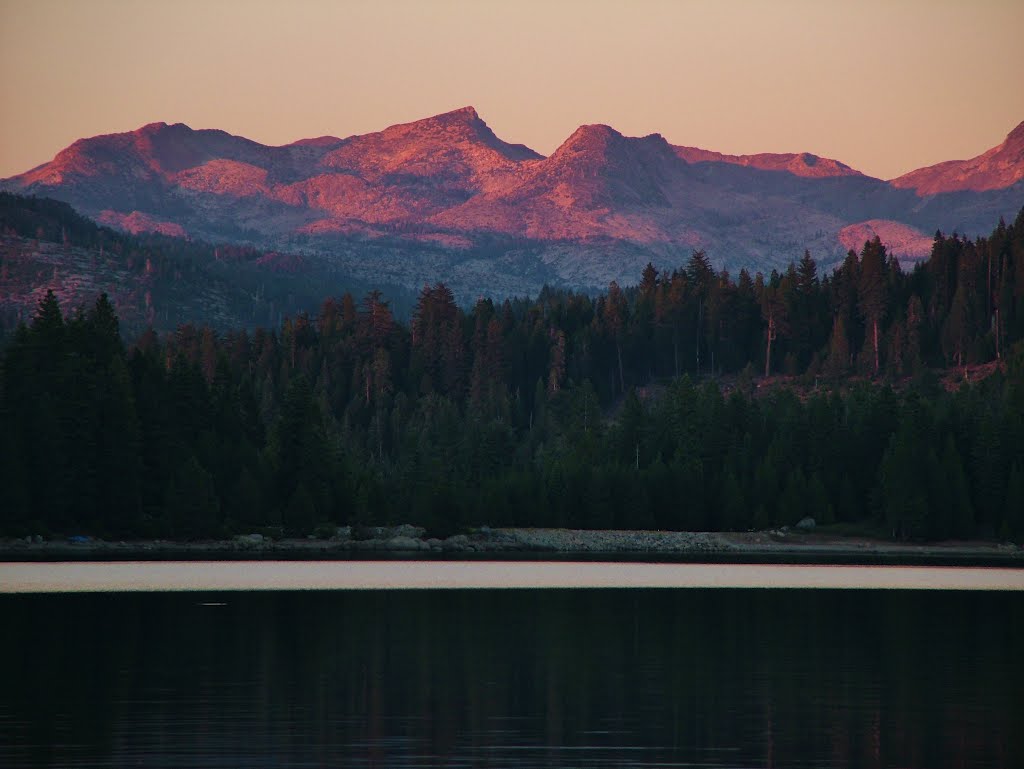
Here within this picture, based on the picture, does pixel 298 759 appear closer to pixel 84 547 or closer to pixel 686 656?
pixel 686 656

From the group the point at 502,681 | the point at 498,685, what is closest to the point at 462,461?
the point at 502,681

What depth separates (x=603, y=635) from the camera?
59312mm

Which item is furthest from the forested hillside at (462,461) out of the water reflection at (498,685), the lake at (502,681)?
the water reflection at (498,685)

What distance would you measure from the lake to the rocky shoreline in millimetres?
43971

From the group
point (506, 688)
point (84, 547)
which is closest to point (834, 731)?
point (506, 688)

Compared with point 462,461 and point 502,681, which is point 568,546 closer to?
point 462,461

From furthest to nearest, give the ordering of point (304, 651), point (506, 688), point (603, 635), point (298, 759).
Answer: point (603, 635)
point (304, 651)
point (506, 688)
point (298, 759)

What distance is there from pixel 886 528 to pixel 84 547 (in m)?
79.8

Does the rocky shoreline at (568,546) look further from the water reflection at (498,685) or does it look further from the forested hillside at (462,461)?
the water reflection at (498,685)

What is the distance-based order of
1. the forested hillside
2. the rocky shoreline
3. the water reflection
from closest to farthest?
1. the water reflection
2. the rocky shoreline
3. the forested hillside

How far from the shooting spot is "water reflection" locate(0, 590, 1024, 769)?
34906 millimetres

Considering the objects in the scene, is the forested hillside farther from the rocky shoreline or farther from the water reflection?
the water reflection

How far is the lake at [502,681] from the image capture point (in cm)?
3500

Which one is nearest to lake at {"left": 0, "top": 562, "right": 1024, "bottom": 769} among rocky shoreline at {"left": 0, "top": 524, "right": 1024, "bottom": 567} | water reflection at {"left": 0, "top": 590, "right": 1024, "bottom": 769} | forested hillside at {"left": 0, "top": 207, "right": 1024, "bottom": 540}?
water reflection at {"left": 0, "top": 590, "right": 1024, "bottom": 769}
